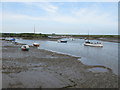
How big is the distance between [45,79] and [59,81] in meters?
1.35

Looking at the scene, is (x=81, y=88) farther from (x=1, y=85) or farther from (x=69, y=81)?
(x=1, y=85)

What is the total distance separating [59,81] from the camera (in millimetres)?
12516

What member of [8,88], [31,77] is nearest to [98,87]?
[31,77]

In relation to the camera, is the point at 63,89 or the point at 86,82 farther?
the point at 86,82

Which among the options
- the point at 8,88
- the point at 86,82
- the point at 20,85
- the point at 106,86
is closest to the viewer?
the point at 8,88

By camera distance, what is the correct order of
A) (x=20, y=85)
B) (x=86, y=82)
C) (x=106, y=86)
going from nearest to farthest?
(x=20, y=85), (x=106, y=86), (x=86, y=82)

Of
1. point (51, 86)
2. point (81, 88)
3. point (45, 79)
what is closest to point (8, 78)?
point (45, 79)

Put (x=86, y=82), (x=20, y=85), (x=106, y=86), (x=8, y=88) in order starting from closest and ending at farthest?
(x=8, y=88) < (x=20, y=85) < (x=106, y=86) < (x=86, y=82)

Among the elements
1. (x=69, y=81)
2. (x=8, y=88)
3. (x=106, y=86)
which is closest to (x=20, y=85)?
(x=8, y=88)

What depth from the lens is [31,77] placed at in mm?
13297

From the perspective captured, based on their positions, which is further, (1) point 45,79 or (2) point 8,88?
(1) point 45,79

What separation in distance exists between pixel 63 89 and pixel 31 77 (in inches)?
152

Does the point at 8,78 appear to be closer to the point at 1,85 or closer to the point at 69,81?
the point at 1,85

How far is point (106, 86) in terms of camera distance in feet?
38.9
